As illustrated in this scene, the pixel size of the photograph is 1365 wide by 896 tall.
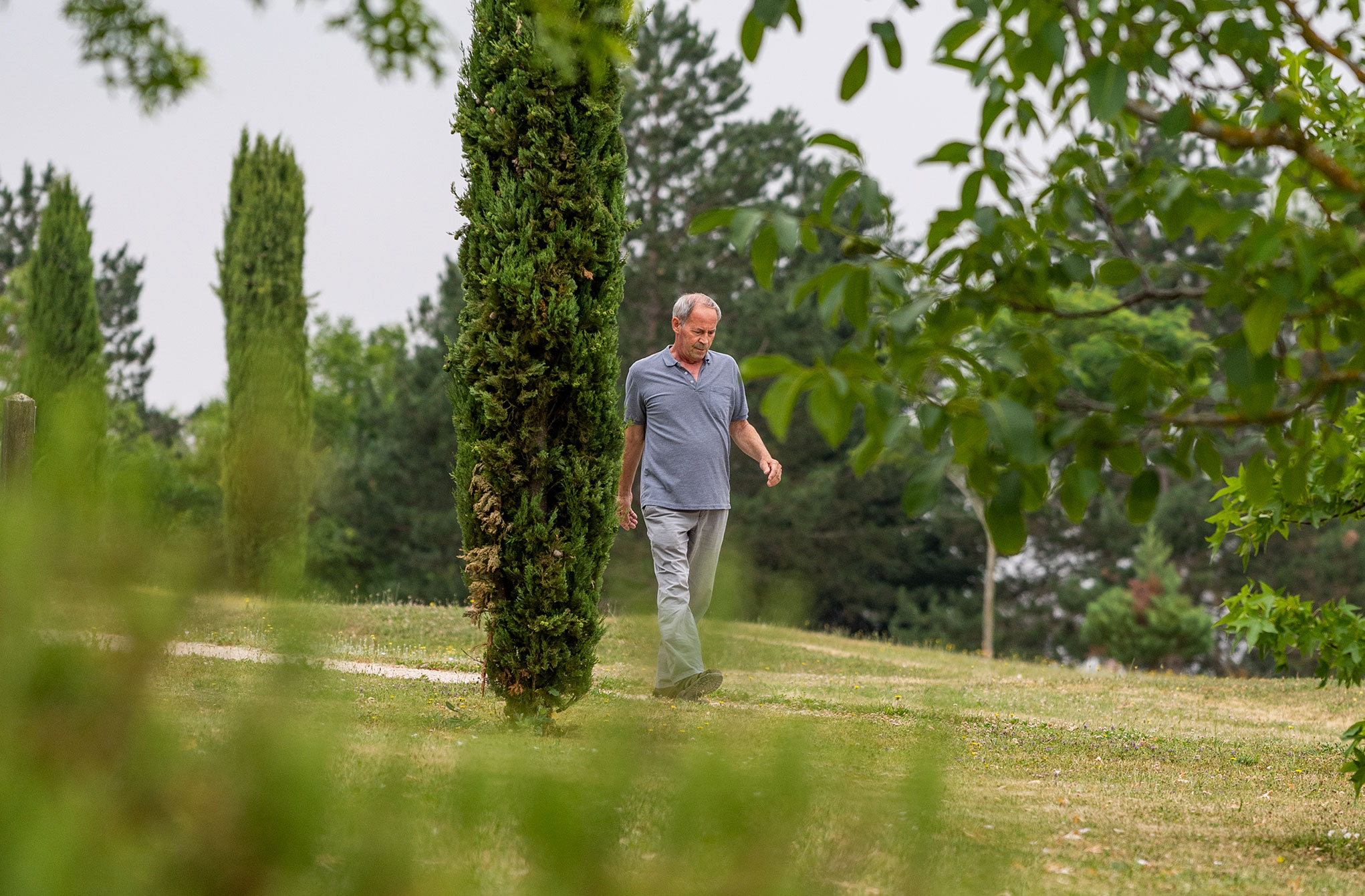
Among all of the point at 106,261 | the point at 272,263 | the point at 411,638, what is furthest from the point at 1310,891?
the point at 106,261

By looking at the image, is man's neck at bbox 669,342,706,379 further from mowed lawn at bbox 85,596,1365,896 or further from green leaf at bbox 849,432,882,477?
mowed lawn at bbox 85,596,1365,896

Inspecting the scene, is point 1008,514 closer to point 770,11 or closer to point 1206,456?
point 1206,456

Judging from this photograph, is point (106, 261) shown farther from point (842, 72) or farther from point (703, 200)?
point (842, 72)

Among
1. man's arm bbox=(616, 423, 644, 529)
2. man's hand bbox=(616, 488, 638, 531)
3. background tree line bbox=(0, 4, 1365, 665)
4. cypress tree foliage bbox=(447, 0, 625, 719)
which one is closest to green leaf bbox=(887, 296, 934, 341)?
cypress tree foliage bbox=(447, 0, 625, 719)

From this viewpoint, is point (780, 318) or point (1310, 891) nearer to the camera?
point (1310, 891)

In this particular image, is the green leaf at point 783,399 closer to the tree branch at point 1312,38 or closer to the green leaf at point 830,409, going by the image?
the green leaf at point 830,409

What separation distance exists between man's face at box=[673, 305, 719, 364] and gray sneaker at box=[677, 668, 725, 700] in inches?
71.2

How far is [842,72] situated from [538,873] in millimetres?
1553

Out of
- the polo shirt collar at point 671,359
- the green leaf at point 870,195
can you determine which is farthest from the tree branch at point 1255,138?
the polo shirt collar at point 671,359

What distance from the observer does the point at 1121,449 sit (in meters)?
2.04

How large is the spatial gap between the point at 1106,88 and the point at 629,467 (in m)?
4.50

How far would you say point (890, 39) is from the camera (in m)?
2.03

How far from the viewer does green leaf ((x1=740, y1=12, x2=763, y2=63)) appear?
76.3 inches

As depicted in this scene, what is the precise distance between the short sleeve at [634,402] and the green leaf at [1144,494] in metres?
4.20
